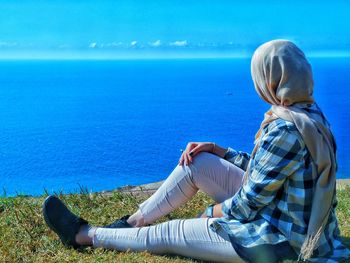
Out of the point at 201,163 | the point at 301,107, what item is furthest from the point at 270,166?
the point at 201,163

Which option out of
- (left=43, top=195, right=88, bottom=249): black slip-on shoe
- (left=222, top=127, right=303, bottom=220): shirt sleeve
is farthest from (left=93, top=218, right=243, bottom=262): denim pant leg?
(left=222, top=127, right=303, bottom=220): shirt sleeve

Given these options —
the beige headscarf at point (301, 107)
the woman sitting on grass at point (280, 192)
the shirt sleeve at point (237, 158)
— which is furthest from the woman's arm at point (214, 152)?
the beige headscarf at point (301, 107)

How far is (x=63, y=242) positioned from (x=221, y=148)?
98 centimetres

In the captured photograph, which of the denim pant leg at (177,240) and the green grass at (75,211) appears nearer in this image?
the denim pant leg at (177,240)

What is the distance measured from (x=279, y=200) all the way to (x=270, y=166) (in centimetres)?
18

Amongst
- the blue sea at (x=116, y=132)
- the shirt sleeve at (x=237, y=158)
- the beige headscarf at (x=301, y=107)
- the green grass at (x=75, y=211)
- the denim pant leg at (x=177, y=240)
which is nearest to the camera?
the beige headscarf at (x=301, y=107)

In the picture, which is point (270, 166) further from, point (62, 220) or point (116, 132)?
point (116, 132)

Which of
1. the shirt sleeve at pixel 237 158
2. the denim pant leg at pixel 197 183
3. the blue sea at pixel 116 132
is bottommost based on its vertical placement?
the blue sea at pixel 116 132

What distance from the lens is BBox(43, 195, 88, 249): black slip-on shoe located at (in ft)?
9.76

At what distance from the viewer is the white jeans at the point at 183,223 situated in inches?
107

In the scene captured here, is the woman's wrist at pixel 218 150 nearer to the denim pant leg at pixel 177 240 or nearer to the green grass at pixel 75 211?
the denim pant leg at pixel 177 240

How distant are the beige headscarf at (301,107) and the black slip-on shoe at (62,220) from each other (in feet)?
3.93

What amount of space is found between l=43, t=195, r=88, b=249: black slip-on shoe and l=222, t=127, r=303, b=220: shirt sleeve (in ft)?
3.19

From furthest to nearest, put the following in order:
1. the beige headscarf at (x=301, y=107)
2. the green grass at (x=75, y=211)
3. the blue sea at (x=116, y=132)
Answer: the blue sea at (x=116, y=132) → the green grass at (x=75, y=211) → the beige headscarf at (x=301, y=107)
